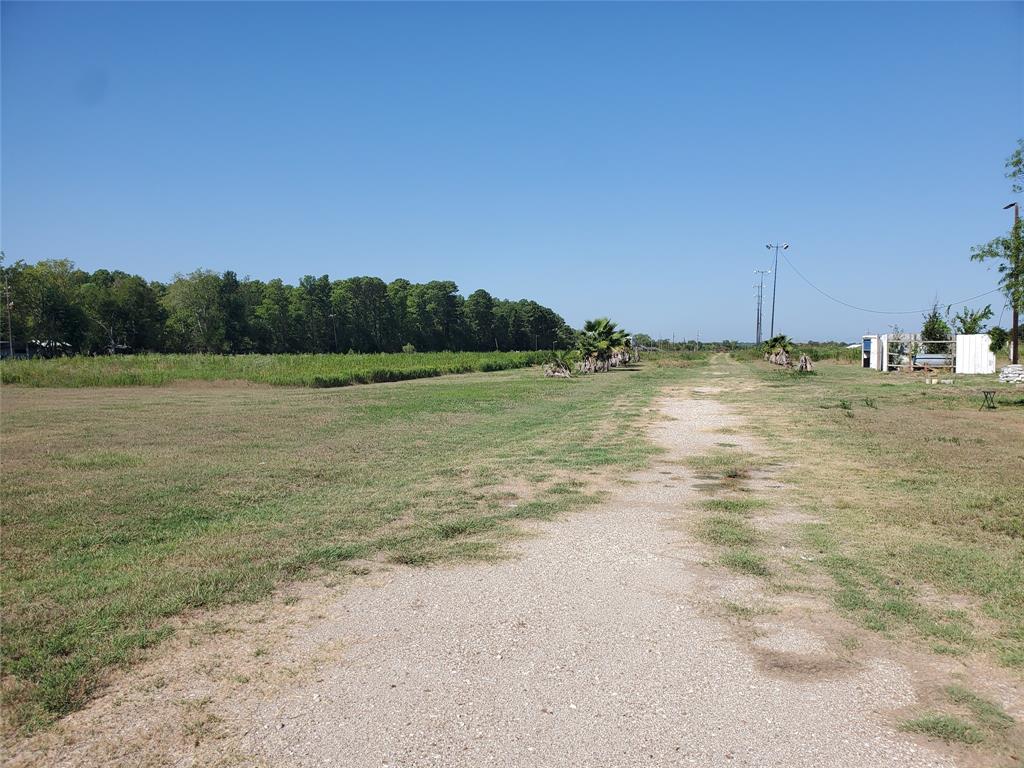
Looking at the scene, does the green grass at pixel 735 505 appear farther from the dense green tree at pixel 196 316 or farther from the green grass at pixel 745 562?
the dense green tree at pixel 196 316

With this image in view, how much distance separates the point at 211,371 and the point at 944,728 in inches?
1472

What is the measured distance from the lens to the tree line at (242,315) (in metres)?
59.8

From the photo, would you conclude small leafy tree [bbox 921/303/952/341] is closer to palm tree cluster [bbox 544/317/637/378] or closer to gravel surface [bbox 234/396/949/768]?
palm tree cluster [bbox 544/317/637/378]

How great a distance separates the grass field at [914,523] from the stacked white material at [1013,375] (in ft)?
42.0

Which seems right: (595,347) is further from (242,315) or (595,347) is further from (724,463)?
(242,315)

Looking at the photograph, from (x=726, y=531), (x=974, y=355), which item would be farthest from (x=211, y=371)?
(x=974, y=355)

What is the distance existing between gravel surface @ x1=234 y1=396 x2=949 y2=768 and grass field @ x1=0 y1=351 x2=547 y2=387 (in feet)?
98.8

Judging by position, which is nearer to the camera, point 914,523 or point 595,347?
point 914,523

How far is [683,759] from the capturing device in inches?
113

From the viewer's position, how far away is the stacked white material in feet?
84.8

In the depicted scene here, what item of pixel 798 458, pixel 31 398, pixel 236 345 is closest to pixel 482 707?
pixel 798 458

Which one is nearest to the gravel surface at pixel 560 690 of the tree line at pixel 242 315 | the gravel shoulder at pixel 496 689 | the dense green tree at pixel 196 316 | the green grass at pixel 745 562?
the gravel shoulder at pixel 496 689

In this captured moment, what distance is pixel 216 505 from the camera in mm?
7453

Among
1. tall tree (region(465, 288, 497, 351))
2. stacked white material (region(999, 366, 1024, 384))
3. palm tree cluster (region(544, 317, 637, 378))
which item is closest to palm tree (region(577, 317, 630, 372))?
palm tree cluster (region(544, 317, 637, 378))
